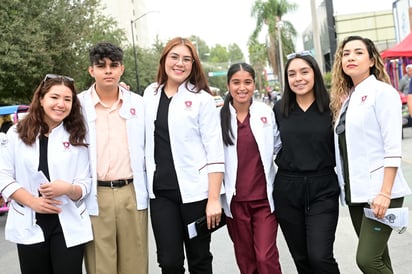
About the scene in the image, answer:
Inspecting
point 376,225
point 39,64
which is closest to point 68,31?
point 39,64

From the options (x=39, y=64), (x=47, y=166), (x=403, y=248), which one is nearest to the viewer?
(x=47, y=166)

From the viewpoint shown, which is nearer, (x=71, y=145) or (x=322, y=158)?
(x=71, y=145)

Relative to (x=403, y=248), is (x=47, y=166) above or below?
above

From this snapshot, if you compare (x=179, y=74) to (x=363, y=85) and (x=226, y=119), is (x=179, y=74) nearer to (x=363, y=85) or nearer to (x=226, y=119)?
(x=226, y=119)

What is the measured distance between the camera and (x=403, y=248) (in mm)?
5406

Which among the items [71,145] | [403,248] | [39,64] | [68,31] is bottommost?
[403,248]

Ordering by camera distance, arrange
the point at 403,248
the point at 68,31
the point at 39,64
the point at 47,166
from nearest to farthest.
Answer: the point at 47,166 < the point at 403,248 < the point at 39,64 < the point at 68,31

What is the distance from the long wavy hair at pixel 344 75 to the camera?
364 centimetres

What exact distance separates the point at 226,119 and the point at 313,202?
923 mm

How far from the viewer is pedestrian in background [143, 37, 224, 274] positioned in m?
3.73

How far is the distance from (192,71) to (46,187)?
142cm

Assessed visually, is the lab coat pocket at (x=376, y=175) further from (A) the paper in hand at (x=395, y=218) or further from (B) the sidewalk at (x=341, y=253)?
(B) the sidewalk at (x=341, y=253)

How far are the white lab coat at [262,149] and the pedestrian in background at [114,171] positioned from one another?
0.66 metres

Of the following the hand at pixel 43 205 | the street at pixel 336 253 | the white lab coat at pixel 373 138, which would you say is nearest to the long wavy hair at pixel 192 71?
the white lab coat at pixel 373 138
